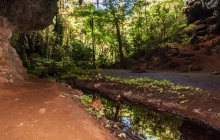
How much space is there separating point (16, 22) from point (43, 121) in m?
9.26

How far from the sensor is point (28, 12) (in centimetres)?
1248

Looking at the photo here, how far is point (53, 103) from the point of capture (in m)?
6.36

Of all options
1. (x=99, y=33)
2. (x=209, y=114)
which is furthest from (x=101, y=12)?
(x=209, y=114)

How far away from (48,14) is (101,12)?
8.19 metres

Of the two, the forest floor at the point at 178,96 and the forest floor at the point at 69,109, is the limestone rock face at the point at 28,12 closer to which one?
the forest floor at the point at 178,96

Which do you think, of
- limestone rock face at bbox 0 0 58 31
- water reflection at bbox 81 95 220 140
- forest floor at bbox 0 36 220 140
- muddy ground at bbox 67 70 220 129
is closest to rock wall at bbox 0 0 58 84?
limestone rock face at bbox 0 0 58 31

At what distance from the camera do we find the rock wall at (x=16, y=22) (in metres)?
9.08

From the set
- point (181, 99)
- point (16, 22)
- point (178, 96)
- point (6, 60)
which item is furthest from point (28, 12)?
point (181, 99)

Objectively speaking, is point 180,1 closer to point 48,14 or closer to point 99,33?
point 99,33

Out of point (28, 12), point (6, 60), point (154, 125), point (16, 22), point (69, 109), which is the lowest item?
point (154, 125)

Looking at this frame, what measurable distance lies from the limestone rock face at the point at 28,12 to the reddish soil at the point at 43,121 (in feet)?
21.1

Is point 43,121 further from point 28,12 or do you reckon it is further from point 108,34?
point 108,34

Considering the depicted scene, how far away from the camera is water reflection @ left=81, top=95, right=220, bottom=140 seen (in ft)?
21.7

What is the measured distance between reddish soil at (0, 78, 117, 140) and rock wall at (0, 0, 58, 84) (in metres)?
2.64
